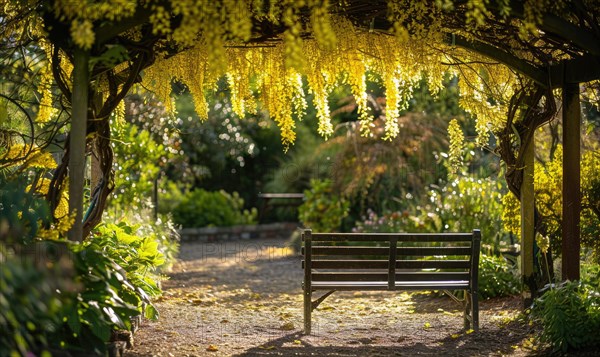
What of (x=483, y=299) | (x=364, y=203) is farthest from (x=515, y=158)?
(x=364, y=203)

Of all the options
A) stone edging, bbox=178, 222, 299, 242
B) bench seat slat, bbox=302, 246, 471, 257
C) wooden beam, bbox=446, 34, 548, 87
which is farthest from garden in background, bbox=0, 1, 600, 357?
stone edging, bbox=178, 222, 299, 242

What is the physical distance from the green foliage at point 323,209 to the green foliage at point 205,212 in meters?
2.51

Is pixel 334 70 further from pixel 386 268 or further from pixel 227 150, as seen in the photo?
pixel 227 150

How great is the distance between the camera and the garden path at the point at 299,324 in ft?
17.8

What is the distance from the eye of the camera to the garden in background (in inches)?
165

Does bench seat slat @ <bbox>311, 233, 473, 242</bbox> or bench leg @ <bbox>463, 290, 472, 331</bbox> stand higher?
bench seat slat @ <bbox>311, 233, 473, 242</bbox>

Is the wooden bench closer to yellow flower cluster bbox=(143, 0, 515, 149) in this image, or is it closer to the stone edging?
yellow flower cluster bbox=(143, 0, 515, 149)

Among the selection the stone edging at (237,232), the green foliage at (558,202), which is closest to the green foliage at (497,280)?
the green foliage at (558,202)

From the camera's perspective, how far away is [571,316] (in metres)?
4.95

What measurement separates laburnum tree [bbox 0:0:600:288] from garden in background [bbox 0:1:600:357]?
3cm

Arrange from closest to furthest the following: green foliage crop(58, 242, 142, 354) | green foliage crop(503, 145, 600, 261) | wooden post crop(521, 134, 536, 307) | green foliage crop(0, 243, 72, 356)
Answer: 1. green foliage crop(0, 243, 72, 356)
2. green foliage crop(58, 242, 142, 354)
3. green foliage crop(503, 145, 600, 261)
4. wooden post crop(521, 134, 536, 307)

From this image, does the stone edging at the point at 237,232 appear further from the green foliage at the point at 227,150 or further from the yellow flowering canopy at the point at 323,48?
the yellow flowering canopy at the point at 323,48

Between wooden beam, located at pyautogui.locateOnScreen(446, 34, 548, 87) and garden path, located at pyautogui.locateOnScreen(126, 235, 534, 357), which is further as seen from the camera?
wooden beam, located at pyautogui.locateOnScreen(446, 34, 548, 87)

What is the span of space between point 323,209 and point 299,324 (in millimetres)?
6053
